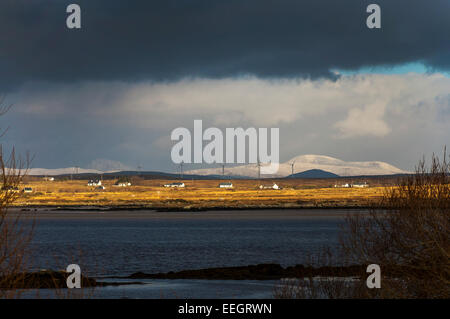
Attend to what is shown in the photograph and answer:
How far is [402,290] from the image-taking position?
22.8 m

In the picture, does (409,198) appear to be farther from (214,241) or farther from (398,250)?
(214,241)

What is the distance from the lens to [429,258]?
21.3m

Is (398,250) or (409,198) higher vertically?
(409,198)

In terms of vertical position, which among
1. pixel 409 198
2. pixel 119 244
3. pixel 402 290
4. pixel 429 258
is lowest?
pixel 119 244

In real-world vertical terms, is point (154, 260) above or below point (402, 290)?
below

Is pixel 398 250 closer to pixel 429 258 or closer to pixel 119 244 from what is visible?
pixel 429 258
